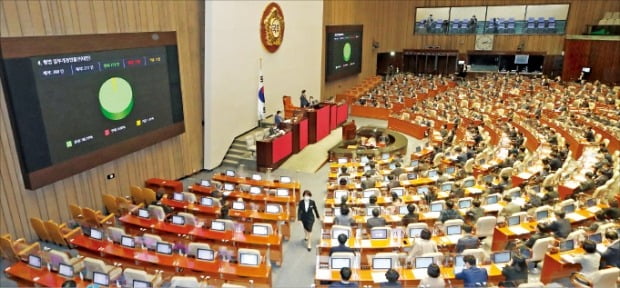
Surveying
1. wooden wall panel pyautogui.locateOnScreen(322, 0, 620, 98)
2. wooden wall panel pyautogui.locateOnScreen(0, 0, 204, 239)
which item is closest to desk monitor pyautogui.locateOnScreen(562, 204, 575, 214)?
wooden wall panel pyautogui.locateOnScreen(0, 0, 204, 239)

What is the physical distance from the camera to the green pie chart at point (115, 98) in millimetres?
11970

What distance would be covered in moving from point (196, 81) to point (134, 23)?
322 centimetres

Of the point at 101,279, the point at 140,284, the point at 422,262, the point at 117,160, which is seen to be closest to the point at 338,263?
the point at 422,262

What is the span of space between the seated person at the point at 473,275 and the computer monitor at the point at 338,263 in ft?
6.41

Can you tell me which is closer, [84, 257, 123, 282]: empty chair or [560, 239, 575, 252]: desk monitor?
[84, 257, 123, 282]: empty chair

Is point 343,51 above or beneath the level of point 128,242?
above

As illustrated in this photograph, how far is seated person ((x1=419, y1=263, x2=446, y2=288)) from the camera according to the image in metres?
6.84

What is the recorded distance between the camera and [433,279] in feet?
22.8

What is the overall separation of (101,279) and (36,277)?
1.43 m

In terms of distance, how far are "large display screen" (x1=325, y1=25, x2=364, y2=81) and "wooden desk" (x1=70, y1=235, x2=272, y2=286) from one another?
19094 mm

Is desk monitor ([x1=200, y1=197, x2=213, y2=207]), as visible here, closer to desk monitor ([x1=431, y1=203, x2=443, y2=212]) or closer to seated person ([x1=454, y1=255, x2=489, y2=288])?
desk monitor ([x1=431, y1=203, x2=443, y2=212])

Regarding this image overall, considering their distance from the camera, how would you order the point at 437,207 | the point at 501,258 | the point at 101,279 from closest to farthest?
the point at 101,279 < the point at 501,258 < the point at 437,207

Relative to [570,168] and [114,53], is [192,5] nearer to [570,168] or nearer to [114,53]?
[114,53]

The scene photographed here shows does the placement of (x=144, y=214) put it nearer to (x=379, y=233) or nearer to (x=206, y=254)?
(x=206, y=254)
